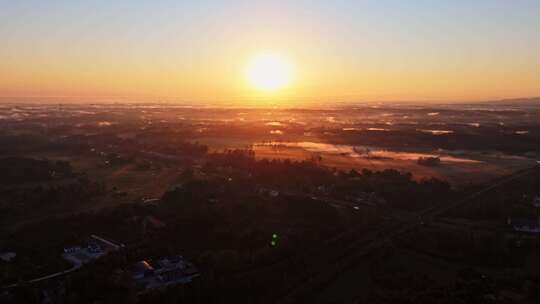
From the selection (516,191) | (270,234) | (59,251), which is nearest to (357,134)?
(516,191)

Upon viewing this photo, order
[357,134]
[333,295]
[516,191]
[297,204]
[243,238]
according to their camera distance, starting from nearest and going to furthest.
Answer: [333,295] < [243,238] < [297,204] < [516,191] < [357,134]


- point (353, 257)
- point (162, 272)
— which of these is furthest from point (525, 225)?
point (162, 272)

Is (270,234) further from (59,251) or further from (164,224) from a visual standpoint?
(59,251)

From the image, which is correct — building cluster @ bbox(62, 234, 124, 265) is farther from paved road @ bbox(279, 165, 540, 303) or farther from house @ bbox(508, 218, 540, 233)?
house @ bbox(508, 218, 540, 233)

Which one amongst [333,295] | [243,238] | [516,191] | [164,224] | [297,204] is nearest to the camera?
[333,295]

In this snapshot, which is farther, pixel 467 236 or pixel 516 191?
pixel 516 191

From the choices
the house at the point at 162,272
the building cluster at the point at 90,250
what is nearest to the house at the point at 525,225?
the house at the point at 162,272

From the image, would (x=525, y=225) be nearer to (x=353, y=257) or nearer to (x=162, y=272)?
(x=353, y=257)
